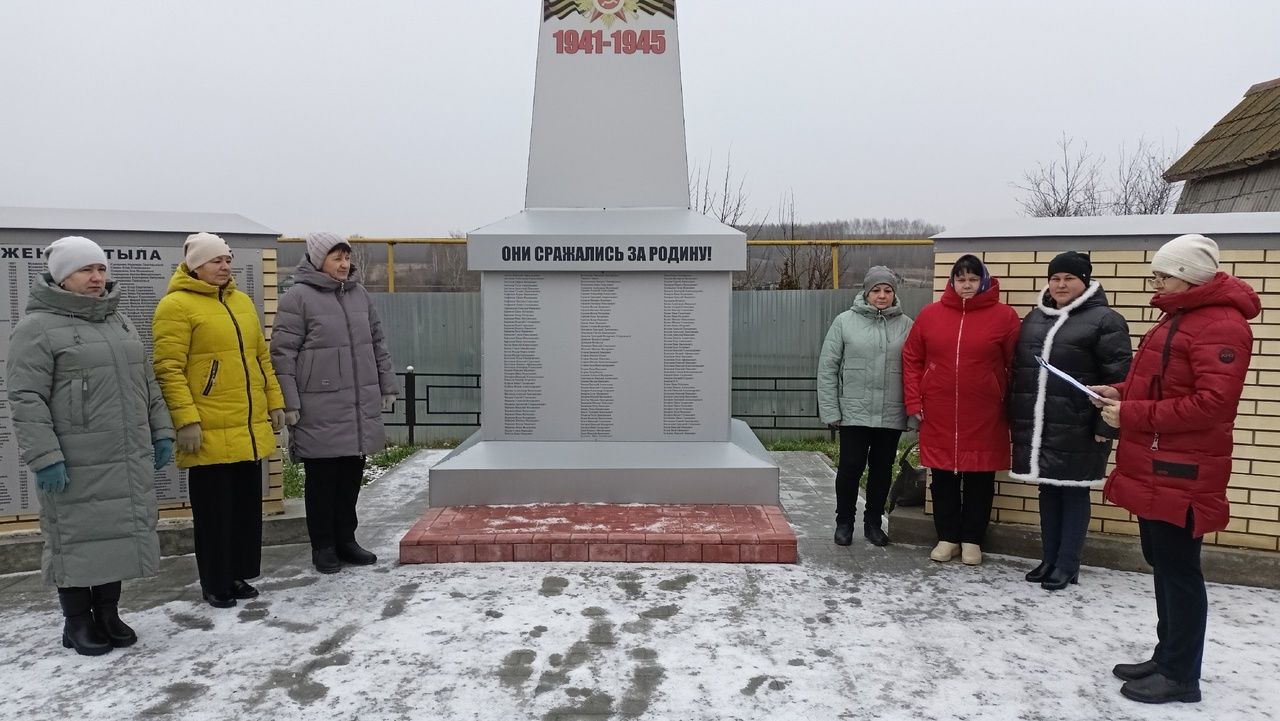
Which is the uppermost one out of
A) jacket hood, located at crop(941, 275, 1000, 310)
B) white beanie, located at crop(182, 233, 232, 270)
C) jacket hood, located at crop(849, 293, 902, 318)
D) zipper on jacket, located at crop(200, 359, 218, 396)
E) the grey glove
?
white beanie, located at crop(182, 233, 232, 270)

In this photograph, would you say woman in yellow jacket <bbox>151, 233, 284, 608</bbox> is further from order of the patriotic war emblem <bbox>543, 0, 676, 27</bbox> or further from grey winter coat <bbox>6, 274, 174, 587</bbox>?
order of the patriotic war emblem <bbox>543, 0, 676, 27</bbox>

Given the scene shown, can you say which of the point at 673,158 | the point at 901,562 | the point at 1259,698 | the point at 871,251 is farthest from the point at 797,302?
the point at 1259,698

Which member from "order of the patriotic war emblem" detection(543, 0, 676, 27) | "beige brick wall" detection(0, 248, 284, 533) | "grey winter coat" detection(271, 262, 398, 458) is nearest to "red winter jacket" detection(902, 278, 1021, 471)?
"order of the patriotic war emblem" detection(543, 0, 676, 27)

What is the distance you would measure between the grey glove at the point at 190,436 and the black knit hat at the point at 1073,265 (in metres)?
4.13

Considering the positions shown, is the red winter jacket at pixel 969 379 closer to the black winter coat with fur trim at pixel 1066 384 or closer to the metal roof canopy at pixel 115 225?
the black winter coat with fur trim at pixel 1066 384

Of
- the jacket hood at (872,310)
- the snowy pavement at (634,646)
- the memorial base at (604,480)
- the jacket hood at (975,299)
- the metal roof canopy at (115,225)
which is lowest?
the snowy pavement at (634,646)

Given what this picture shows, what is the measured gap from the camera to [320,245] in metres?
4.27

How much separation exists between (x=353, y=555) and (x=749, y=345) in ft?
20.1

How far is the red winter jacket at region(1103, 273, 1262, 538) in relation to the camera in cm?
280

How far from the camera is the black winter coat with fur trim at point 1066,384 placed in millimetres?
3902

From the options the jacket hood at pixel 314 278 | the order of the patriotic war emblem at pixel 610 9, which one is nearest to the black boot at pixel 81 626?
the jacket hood at pixel 314 278

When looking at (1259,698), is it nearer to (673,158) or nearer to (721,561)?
(721,561)

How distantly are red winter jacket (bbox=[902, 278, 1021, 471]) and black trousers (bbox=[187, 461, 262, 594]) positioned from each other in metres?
3.53

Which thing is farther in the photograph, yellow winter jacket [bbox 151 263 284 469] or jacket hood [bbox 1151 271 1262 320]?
yellow winter jacket [bbox 151 263 284 469]
